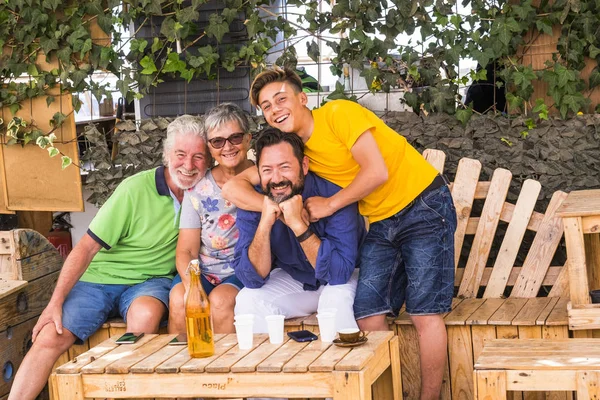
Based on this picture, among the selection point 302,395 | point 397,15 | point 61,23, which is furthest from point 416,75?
point 302,395

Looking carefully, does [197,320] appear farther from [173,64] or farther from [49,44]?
[49,44]

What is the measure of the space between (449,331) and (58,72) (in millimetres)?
2674

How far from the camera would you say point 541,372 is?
2.80m

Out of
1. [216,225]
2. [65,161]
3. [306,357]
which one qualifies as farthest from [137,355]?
[65,161]

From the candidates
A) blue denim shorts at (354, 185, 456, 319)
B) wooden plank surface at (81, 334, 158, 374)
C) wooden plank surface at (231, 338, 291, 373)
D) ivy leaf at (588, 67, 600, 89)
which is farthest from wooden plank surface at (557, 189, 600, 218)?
wooden plank surface at (81, 334, 158, 374)

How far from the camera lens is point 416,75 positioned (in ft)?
15.4

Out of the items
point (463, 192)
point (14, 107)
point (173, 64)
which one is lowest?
point (463, 192)

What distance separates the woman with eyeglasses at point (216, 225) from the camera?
3.80 m

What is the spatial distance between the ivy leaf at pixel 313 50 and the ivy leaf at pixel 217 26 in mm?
449

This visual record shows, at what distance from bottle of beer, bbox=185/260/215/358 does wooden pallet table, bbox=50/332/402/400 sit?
0.04 metres

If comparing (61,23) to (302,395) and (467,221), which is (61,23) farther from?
(302,395)

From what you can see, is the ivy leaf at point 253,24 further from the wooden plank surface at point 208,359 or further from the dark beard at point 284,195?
the wooden plank surface at point 208,359

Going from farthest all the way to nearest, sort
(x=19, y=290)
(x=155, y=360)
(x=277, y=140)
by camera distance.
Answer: (x=19, y=290), (x=277, y=140), (x=155, y=360)

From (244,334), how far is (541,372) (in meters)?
1.00
